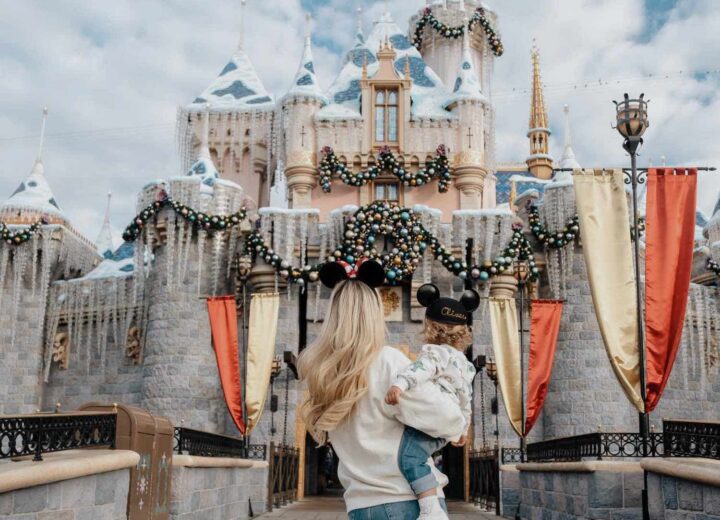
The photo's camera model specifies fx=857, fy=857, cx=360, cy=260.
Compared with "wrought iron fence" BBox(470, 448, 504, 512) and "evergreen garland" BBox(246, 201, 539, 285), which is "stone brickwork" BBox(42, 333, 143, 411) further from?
"wrought iron fence" BBox(470, 448, 504, 512)

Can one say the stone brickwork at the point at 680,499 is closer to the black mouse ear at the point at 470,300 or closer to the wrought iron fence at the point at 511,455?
the black mouse ear at the point at 470,300

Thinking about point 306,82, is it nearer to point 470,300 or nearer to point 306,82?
point 306,82

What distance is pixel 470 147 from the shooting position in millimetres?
25000

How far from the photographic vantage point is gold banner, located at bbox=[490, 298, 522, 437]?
1770 centimetres

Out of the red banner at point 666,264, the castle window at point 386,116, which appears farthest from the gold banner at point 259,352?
the castle window at point 386,116

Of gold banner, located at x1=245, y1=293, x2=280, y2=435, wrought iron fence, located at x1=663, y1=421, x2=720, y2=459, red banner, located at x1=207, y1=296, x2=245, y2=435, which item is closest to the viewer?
wrought iron fence, located at x1=663, y1=421, x2=720, y2=459

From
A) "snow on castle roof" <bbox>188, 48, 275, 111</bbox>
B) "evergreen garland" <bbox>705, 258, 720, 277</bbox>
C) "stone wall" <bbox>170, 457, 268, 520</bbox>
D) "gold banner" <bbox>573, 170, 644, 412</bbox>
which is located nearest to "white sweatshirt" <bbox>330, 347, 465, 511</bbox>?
"stone wall" <bbox>170, 457, 268, 520</bbox>

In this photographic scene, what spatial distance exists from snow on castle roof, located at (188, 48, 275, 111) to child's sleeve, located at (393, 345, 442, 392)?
81.5 ft

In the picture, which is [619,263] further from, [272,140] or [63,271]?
[63,271]

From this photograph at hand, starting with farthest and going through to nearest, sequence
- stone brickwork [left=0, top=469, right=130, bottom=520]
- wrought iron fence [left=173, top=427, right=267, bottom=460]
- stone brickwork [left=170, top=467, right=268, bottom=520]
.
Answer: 1. wrought iron fence [left=173, top=427, right=267, bottom=460]
2. stone brickwork [left=170, top=467, right=268, bottom=520]
3. stone brickwork [left=0, top=469, right=130, bottom=520]

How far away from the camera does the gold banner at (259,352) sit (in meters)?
17.5

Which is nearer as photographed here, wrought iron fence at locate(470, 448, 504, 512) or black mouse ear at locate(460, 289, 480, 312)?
black mouse ear at locate(460, 289, 480, 312)

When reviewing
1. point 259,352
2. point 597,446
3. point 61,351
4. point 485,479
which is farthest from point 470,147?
point 597,446

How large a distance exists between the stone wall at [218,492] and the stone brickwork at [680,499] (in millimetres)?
5583
